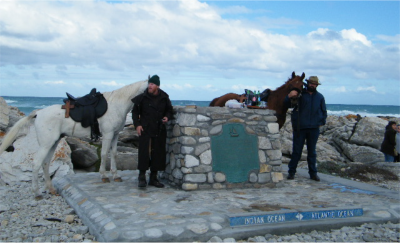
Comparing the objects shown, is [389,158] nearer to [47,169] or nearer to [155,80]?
[155,80]

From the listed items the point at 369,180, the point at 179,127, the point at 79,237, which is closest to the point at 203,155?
the point at 179,127

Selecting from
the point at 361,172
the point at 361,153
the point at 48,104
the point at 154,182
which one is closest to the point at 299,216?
the point at 154,182

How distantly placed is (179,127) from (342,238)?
3.45 m

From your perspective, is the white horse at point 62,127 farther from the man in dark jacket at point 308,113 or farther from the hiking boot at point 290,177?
the hiking boot at point 290,177

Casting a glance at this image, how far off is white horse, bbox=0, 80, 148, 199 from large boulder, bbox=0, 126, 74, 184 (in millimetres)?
1804

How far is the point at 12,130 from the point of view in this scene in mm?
7039

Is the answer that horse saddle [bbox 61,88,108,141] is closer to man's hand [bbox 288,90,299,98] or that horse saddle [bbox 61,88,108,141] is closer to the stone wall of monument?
the stone wall of monument

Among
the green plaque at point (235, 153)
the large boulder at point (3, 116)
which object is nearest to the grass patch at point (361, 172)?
the green plaque at point (235, 153)

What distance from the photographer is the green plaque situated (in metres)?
7.25

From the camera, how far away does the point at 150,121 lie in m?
7.16

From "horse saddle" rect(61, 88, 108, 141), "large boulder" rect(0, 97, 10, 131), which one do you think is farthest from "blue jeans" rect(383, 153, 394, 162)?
"large boulder" rect(0, 97, 10, 131)

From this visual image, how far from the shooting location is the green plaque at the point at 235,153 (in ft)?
23.8

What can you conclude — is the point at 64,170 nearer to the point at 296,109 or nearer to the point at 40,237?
the point at 40,237

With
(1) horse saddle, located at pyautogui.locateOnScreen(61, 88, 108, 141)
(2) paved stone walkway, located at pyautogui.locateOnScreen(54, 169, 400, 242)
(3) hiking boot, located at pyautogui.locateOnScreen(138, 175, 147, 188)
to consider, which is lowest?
(2) paved stone walkway, located at pyautogui.locateOnScreen(54, 169, 400, 242)
